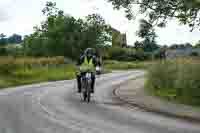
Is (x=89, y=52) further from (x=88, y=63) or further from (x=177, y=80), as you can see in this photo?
(x=177, y=80)

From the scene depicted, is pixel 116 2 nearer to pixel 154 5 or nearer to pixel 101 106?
pixel 154 5

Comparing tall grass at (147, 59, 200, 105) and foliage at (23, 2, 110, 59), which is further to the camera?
foliage at (23, 2, 110, 59)

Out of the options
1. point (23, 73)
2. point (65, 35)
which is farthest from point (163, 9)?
point (65, 35)

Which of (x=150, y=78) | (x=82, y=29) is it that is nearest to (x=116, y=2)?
(x=150, y=78)

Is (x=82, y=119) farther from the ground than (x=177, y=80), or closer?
closer

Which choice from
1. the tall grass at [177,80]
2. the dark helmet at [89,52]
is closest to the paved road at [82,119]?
the dark helmet at [89,52]

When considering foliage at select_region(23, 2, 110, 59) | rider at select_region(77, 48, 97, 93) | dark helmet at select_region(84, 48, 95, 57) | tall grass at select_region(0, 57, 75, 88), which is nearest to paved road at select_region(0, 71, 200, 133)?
rider at select_region(77, 48, 97, 93)

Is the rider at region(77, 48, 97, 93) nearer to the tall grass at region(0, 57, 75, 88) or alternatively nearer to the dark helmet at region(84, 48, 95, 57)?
the dark helmet at region(84, 48, 95, 57)

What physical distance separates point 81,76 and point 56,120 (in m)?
5.45

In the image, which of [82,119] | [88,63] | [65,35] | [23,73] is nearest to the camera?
[82,119]

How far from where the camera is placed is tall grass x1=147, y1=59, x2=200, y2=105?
15407 mm

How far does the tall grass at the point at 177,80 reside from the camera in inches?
607

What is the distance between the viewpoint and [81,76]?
16.4 metres

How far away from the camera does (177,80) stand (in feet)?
55.2
